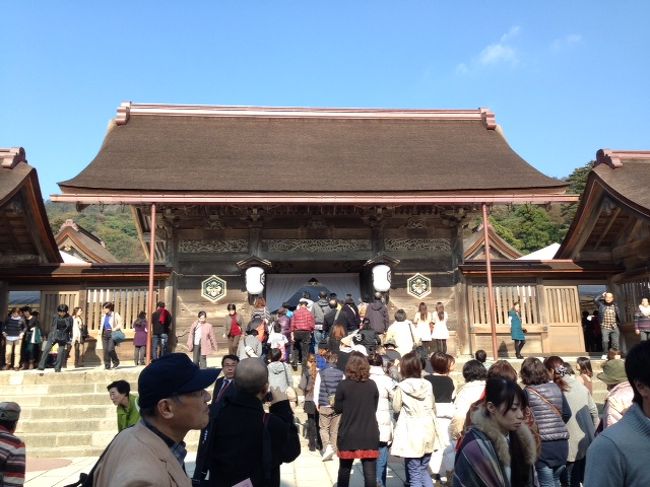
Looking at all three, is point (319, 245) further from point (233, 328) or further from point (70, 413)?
point (70, 413)

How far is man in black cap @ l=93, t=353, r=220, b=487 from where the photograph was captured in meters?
1.71

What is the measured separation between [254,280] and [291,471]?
6473 millimetres

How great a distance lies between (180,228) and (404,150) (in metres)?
7.07

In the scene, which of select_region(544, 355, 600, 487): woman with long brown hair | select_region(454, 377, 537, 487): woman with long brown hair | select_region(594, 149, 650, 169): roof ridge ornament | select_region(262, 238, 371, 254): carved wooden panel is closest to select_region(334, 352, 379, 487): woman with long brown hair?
select_region(544, 355, 600, 487): woman with long brown hair

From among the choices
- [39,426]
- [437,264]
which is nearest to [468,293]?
[437,264]

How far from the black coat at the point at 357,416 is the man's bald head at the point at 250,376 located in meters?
2.04

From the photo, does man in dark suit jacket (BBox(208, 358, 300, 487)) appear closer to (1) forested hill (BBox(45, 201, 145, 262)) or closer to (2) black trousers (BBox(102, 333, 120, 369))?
(2) black trousers (BBox(102, 333, 120, 369))

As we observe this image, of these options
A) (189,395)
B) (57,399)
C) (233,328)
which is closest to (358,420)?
(189,395)

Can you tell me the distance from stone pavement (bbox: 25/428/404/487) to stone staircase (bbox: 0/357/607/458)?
1.06 feet

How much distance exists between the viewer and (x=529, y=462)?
2.67 metres

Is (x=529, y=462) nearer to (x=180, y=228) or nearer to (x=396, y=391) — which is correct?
(x=396, y=391)

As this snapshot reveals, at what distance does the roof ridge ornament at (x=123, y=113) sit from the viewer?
16.3 metres

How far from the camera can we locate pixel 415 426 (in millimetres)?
4898

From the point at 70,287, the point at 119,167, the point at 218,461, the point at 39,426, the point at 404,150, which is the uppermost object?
the point at 404,150
